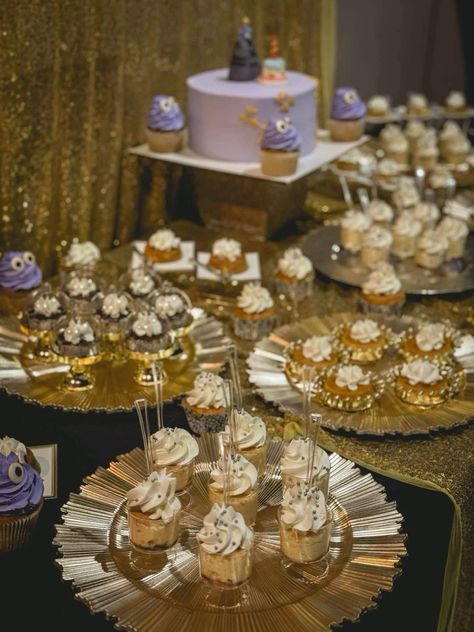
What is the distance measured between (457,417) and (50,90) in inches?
68.2

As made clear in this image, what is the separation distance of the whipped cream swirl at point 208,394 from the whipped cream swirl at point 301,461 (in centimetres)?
31

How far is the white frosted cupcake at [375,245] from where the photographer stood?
3.00m

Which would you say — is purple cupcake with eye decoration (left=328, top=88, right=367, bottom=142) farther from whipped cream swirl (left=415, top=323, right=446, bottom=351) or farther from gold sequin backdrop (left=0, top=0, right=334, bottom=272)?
whipped cream swirl (left=415, top=323, right=446, bottom=351)

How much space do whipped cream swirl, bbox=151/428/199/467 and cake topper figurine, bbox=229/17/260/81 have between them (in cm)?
182

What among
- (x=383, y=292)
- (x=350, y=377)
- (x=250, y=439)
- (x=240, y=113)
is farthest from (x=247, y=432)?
(x=240, y=113)

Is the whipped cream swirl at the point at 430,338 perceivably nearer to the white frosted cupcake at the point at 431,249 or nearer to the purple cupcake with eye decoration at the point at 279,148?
the white frosted cupcake at the point at 431,249

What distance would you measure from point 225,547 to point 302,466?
10.8 inches

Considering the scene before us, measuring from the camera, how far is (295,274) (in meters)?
2.82

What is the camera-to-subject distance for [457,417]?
2162mm

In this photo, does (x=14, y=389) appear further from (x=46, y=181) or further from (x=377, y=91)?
(x=377, y=91)

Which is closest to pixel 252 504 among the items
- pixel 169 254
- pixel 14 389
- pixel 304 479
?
pixel 304 479

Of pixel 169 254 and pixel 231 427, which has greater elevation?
pixel 231 427

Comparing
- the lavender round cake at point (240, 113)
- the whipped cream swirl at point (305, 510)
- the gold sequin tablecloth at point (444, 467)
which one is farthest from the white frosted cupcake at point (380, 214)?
the whipped cream swirl at point (305, 510)

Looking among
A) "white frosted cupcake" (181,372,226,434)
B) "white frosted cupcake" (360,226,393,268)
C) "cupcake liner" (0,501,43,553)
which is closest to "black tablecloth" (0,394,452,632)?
"cupcake liner" (0,501,43,553)
